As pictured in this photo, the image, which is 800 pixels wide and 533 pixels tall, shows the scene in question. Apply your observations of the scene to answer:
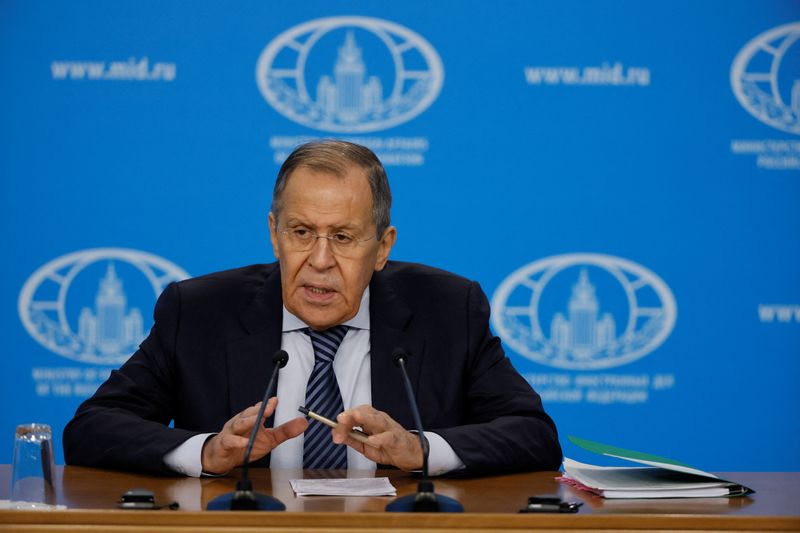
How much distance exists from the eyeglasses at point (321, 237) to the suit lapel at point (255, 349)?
238 mm

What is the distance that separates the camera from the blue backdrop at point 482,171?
4.16m

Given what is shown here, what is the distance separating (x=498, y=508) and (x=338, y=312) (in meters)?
1.02

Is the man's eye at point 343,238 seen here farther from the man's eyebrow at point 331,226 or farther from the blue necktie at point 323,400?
the blue necktie at point 323,400

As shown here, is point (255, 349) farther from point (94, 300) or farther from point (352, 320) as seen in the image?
point (94, 300)

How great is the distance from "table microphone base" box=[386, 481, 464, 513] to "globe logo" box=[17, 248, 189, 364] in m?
2.44

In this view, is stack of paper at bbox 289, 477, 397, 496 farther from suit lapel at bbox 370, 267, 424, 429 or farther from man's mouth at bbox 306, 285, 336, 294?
man's mouth at bbox 306, 285, 336, 294

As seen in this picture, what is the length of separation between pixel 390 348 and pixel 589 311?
4.74 feet

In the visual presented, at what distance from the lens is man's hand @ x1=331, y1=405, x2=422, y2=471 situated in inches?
90.4

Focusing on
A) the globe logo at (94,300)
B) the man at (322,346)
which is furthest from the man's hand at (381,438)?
the globe logo at (94,300)

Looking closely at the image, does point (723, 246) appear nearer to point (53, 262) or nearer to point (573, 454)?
point (573, 454)

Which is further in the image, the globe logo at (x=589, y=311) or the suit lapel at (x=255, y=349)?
the globe logo at (x=589, y=311)

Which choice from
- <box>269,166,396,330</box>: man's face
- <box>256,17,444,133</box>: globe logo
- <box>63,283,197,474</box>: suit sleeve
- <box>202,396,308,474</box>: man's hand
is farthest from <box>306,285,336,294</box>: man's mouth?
<box>256,17,444,133</box>: globe logo

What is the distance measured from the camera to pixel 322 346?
9.79 ft

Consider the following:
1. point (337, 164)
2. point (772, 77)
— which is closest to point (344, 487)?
point (337, 164)
